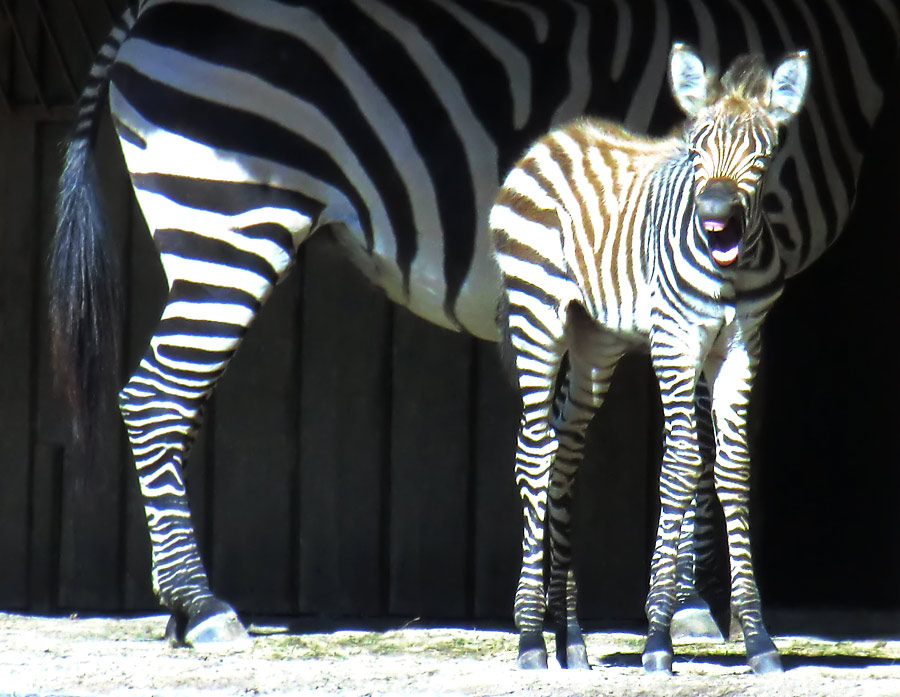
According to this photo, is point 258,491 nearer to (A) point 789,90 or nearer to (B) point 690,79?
(B) point 690,79

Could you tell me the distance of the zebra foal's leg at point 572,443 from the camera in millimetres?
4254

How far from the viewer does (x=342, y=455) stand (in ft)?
19.3

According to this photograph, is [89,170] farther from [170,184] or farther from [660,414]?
[660,414]

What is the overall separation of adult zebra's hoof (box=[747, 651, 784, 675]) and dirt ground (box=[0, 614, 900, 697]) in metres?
0.08

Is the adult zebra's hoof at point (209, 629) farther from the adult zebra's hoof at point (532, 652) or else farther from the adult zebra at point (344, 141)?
the adult zebra's hoof at point (532, 652)

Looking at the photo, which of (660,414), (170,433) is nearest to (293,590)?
(170,433)

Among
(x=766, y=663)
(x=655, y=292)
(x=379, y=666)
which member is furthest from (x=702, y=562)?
(x=655, y=292)

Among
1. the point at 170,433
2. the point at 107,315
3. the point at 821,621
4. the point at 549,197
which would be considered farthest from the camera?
the point at 821,621

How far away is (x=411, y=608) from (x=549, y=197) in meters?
2.13

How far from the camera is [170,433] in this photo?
16.1 ft

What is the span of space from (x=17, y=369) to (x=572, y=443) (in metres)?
2.62

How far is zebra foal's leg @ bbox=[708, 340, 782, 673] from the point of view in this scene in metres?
4.00

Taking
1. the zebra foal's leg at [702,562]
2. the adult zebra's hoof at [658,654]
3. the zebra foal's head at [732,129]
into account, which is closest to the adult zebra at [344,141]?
the zebra foal's leg at [702,562]

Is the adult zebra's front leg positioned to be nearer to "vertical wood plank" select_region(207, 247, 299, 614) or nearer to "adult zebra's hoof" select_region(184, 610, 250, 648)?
Answer: "adult zebra's hoof" select_region(184, 610, 250, 648)
